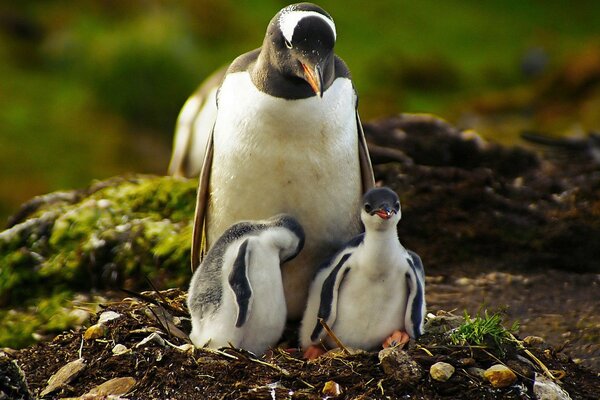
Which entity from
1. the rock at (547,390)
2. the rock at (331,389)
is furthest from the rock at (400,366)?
the rock at (547,390)

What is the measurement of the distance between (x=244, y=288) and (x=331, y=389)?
64 centimetres

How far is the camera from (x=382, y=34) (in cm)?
2078

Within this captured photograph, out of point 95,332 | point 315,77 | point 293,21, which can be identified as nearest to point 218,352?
point 95,332

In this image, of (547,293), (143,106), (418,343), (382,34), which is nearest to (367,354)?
(418,343)

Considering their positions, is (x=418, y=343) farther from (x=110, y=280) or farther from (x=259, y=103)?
(x=110, y=280)

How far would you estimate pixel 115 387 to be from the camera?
16.8 ft

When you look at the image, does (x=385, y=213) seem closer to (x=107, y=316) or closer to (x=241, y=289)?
(x=241, y=289)

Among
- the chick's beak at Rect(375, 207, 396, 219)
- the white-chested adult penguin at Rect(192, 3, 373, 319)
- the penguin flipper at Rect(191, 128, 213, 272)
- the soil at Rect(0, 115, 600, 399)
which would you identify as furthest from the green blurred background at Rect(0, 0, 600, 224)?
the chick's beak at Rect(375, 207, 396, 219)

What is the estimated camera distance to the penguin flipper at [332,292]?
540 cm

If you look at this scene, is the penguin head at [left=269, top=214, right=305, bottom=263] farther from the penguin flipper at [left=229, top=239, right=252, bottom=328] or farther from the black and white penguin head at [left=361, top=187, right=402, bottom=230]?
the black and white penguin head at [left=361, top=187, right=402, bottom=230]

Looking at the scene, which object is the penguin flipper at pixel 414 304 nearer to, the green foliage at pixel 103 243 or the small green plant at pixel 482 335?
the small green plant at pixel 482 335

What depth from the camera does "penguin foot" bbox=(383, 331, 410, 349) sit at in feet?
17.3

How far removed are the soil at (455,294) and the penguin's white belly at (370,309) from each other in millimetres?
204

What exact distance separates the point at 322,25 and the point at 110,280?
8.84ft
